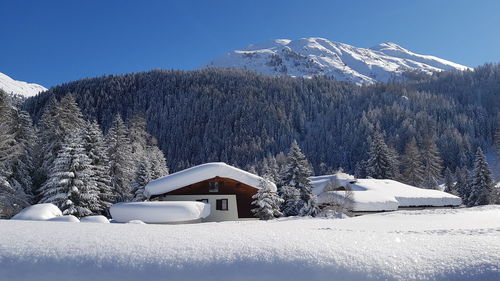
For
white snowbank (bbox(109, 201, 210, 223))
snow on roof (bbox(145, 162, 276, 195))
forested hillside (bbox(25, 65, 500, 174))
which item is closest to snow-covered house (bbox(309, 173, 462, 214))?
snow on roof (bbox(145, 162, 276, 195))

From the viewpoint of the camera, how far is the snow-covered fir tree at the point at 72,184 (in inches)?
961

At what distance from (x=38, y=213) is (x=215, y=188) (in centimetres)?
1655

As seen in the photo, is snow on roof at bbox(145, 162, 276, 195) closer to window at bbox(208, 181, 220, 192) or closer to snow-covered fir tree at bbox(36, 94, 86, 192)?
window at bbox(208, 181, 220, 192)

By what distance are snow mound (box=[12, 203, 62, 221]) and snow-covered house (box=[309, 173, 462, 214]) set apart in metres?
21.7

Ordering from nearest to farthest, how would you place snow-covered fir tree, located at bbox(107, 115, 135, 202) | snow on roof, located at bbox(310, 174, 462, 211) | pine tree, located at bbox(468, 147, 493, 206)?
1. snow on roof, located at bbox(310, 174, 462, 211)
2. snow-covered fir tree, located at bbox(107, 115, 135, 202)
3. pine tree, located at bbox(468, 147, 493, 206)

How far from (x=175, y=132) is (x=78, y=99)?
157 ft

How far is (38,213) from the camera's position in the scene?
40.8 feet

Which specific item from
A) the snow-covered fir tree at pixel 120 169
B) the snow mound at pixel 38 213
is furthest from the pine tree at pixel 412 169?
the snow mound at pixel 38 213

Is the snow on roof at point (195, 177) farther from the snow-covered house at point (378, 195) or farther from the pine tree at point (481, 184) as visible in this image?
the pine tree at point (481, 184)

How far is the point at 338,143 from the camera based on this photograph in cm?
13512

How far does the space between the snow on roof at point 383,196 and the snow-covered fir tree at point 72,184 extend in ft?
58.7

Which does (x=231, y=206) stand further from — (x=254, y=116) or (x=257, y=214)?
(x=254, y=116)

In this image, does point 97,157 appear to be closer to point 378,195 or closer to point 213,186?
point 213,186

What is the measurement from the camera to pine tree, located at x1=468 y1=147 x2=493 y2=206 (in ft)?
145
